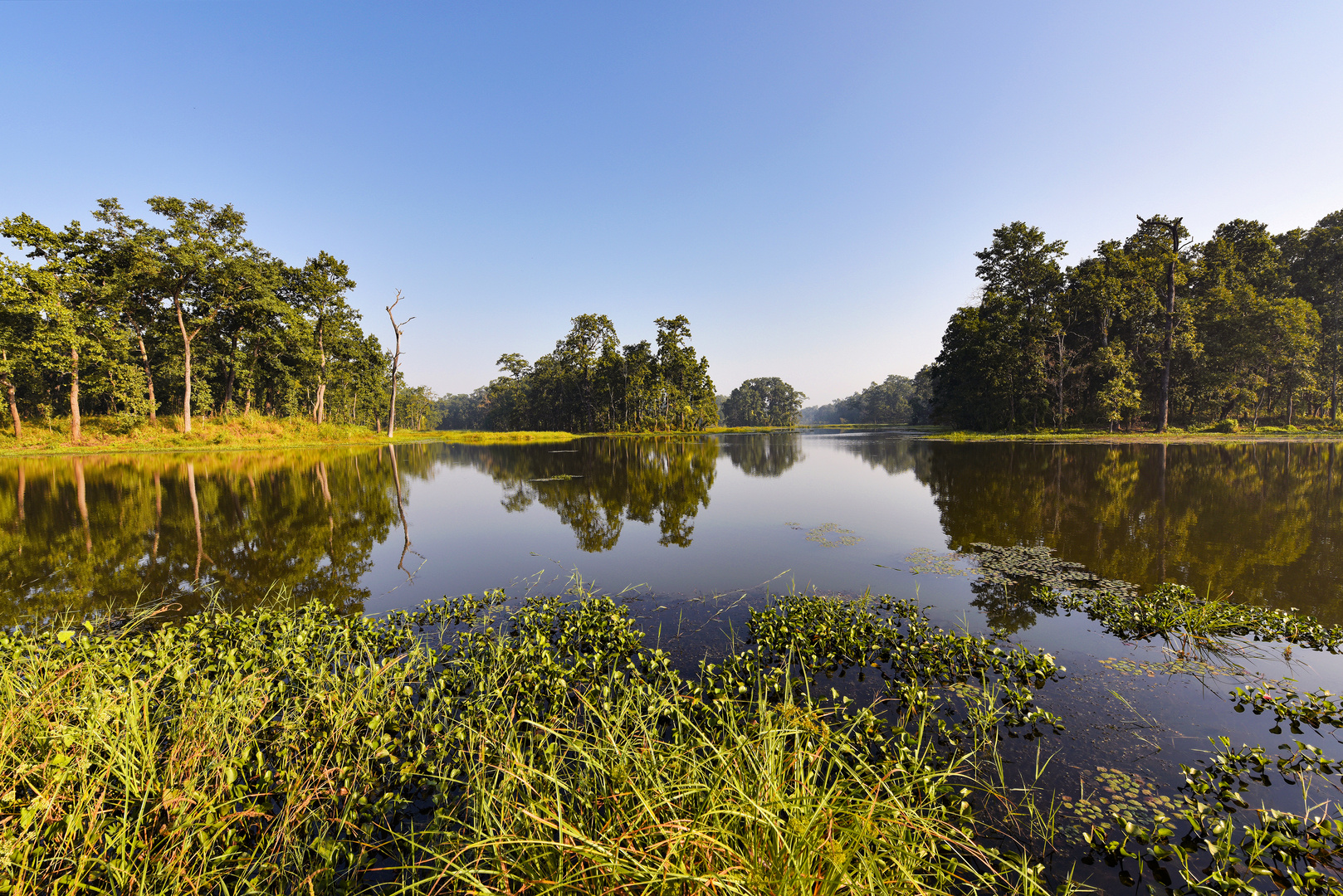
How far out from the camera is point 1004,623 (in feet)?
20.7

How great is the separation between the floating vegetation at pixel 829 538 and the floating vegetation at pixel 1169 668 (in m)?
5.07

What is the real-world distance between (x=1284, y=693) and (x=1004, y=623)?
2.28 meters

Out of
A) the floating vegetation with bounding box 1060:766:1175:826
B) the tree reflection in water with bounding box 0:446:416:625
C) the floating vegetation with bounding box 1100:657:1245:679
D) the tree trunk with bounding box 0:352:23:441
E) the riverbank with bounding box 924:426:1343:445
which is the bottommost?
the floating vegetation with bounding box 1060:766:1175:826

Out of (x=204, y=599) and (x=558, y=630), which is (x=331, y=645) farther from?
(x=204, y=599)

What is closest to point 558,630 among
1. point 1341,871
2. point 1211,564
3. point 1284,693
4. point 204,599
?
point 204,599

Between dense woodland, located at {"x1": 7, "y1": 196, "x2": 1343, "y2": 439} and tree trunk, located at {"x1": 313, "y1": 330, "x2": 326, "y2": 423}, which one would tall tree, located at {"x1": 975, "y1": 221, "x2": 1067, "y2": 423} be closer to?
dense woodland, located at {"x1": 7, "y1": 196, "x2": 1343, "y2": 439}

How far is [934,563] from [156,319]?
5292 cm

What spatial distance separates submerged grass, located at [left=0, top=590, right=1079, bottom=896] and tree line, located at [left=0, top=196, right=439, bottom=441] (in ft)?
132

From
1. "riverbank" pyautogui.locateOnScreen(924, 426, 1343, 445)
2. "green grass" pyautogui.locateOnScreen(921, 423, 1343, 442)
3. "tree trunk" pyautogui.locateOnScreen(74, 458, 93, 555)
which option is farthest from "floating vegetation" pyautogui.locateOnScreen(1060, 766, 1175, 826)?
"green grass" pyautogui.locateOnScreen(921, 423, 1343, 442)

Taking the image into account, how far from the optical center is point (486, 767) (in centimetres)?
290

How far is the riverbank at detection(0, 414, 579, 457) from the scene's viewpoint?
2941 cm

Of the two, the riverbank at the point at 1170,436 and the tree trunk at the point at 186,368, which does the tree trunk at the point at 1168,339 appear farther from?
the tree trunk at the point at 186,368

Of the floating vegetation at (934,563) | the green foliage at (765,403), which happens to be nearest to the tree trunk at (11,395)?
the floating vegetation at (934,563)

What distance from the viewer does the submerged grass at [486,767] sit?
2133 mm
